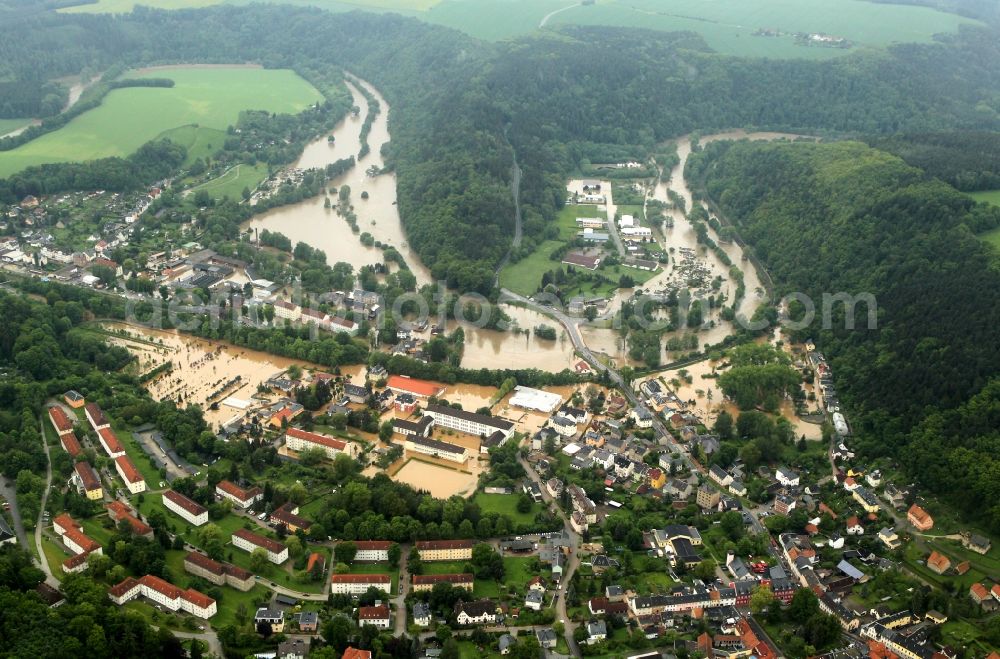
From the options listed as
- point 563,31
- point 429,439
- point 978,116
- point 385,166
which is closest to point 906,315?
point 429,439

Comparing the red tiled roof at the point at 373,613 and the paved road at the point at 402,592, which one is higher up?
the red tiled roof at the point at 373,613

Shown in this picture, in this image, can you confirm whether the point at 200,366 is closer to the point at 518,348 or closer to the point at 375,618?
the point at 518,348

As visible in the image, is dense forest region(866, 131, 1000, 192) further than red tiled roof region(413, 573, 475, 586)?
Yes

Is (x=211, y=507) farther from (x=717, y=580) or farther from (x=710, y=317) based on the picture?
(x=710, y=317)

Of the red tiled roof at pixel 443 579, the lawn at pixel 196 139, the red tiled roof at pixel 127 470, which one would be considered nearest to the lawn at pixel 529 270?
the red tiled roof at pixel 127 470

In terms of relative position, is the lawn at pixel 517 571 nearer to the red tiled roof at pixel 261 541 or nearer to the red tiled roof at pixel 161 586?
the red tiled roof at pixel 261 541

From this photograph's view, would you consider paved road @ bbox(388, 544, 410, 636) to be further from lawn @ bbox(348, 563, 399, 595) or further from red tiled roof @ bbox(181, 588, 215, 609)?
red tiled roof @ bbox(181, 588, 215, 609)

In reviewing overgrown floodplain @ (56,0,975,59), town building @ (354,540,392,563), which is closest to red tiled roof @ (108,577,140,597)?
town building @ (354,540,392,563)
